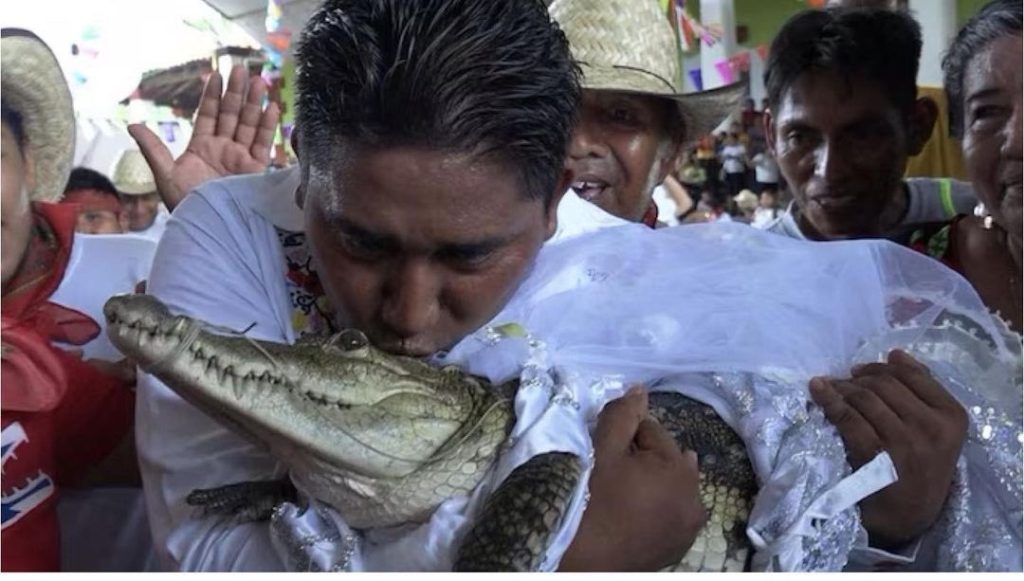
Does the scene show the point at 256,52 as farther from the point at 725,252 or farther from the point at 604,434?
the point at 604,434

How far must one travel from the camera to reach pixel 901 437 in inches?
37.6

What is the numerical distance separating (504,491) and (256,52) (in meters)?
2.03

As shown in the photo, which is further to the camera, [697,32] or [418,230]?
[697,32]

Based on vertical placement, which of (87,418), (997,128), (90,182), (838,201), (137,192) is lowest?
(137,192)

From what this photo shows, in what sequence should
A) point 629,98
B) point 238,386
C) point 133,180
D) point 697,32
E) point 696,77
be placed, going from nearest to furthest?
point 238,386 → point 629,98 → point 133,180 → point 697,32 → point 696,77

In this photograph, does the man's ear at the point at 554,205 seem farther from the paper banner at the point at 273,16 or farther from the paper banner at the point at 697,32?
the paper banner at the point at 697,32

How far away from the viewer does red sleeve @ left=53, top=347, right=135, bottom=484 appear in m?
1.16

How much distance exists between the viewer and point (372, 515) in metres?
0.84

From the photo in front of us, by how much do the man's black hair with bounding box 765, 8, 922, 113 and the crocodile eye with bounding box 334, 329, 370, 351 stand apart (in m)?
1.18

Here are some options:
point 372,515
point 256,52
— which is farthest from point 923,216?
point 256,52

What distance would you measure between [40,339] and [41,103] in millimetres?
305

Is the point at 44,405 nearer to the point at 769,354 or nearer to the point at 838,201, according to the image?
the point at 769,354

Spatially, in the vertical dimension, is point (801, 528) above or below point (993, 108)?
below

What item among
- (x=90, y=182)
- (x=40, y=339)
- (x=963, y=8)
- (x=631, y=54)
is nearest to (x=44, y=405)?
(x=40, y=339)
